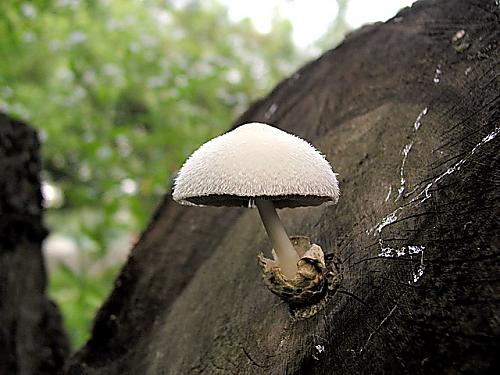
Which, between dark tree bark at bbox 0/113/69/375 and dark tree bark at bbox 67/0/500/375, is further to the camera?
dark tree bark at bbox 0/113/69/375

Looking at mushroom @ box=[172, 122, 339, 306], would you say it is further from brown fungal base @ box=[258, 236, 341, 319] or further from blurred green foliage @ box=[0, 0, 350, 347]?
blurred green foliage @ box=[0, 0, 350, 347]

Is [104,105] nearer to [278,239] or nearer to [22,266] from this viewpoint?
[22,266]

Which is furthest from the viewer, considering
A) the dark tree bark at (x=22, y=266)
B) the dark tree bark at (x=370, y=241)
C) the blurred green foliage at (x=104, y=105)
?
the blurred green foliage at (x=104, y=105)

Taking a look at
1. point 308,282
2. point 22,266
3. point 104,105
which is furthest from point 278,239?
point 104,105

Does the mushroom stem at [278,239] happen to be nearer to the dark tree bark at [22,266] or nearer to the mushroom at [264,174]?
the mushroom at [264,174]

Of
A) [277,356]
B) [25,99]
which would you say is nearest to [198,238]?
[277,356]

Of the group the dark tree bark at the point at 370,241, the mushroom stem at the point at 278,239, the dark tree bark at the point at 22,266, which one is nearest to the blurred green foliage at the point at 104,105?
the dark tree bark at the point at 22,266

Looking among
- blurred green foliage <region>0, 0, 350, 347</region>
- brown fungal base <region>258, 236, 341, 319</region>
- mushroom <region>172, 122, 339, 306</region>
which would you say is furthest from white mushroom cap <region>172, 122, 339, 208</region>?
blurred green foliage <region>0, 0, 350, 347</region>
